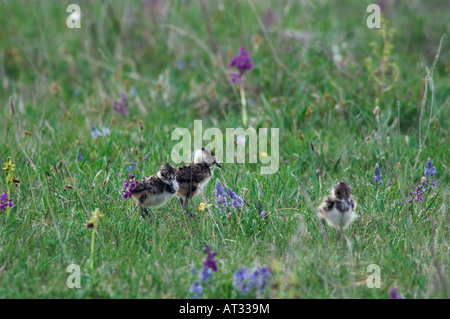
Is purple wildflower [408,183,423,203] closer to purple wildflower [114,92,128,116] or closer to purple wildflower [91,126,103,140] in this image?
purple wildflower [91,126,103,140]

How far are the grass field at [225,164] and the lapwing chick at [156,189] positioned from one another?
0.58ft

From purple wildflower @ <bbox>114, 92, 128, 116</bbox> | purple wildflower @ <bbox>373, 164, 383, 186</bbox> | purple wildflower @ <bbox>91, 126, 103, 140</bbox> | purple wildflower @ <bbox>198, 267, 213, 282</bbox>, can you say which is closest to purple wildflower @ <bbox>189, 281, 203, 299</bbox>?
purple wildflower @ <bbox>198, 267, 213, 282</bbox>

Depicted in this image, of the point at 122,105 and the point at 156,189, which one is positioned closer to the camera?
the point at 156,189

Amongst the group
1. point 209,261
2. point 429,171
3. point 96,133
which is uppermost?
point 96,133

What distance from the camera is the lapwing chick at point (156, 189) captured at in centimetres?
440

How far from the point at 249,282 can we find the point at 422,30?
6402mm

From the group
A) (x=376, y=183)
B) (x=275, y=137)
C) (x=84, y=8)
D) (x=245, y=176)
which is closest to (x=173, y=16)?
(x=84, y=8)

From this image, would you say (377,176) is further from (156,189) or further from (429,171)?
(156,189)

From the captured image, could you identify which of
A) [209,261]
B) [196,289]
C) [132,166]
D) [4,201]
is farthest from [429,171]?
[4,201]

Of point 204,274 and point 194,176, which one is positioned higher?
point 194,176

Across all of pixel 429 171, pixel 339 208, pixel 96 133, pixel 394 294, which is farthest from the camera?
pixel 96 133

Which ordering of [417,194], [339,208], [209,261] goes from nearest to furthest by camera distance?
[209,261], [339,208], [417,194]

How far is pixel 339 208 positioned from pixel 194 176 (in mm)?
1376

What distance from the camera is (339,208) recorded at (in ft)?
13.4
